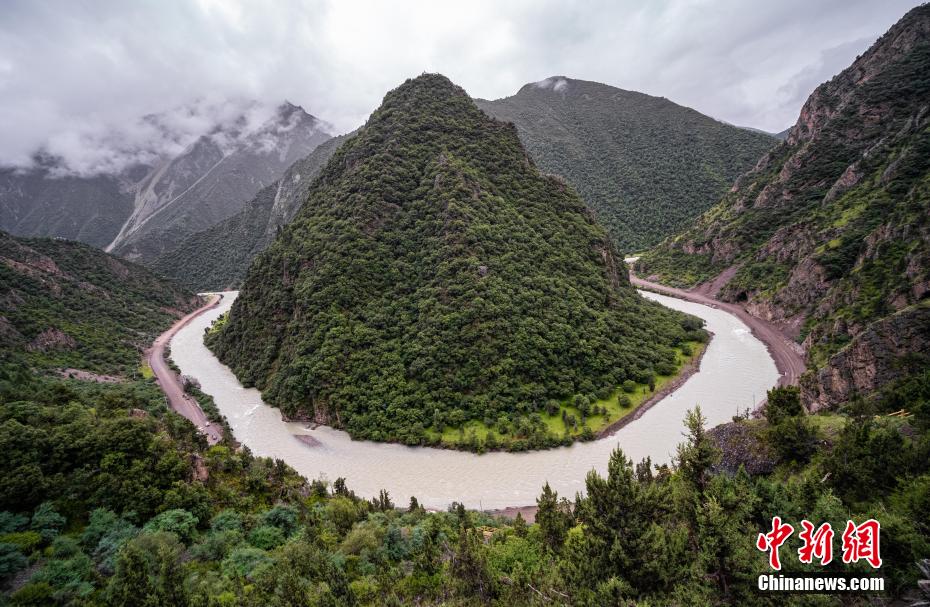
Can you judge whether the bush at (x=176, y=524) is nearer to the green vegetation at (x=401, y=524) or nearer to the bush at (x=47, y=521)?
the green vegetation at (x=401, y=524)

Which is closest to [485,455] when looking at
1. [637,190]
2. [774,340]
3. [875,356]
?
[875,356]

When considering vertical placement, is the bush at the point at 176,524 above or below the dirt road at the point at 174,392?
below

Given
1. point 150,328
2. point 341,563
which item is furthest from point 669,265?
point 150,328

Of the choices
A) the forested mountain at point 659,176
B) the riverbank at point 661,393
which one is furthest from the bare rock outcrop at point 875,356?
the forested mountain at point 659,176

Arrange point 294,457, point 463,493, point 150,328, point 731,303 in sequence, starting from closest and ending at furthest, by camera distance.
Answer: point 463,493, point 294,457, point 731,303, point 150,328

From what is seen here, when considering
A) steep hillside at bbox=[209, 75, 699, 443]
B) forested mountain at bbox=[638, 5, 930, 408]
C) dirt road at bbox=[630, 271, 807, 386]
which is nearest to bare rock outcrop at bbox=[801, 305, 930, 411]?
forested mountain at bbox=[638, 5, 930, 408]

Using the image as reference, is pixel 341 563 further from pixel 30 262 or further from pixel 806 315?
pixel 30 262
